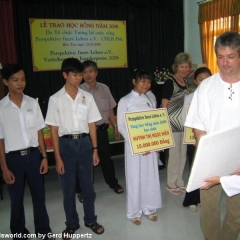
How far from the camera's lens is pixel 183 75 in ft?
8.46

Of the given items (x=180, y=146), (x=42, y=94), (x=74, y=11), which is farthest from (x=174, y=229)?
(x=74, y=11)

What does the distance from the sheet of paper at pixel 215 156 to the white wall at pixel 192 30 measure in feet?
18.3

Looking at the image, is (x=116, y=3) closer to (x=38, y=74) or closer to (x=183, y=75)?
→ (x=38, y=74)

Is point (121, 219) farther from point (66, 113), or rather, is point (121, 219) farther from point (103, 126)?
point (66, 113)

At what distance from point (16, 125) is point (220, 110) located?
1379 mm

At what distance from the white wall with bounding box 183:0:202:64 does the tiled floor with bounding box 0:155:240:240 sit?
180 inches

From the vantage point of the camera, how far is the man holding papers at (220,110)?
1.34m

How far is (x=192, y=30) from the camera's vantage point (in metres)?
6.55

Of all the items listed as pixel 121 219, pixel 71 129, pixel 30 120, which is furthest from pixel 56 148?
pixel 121 219

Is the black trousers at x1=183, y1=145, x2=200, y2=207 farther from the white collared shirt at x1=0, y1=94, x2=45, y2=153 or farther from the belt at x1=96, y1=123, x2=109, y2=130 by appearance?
the white collared shirt at x1=0, y1=94, x2=45, y2=153

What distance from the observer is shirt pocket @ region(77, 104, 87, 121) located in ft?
6.38

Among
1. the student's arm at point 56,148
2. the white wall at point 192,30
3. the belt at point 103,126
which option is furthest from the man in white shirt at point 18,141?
the white wall at point 192,30

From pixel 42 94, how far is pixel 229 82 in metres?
4.97

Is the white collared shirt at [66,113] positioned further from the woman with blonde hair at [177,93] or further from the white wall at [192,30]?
the white wall at [192,30]
